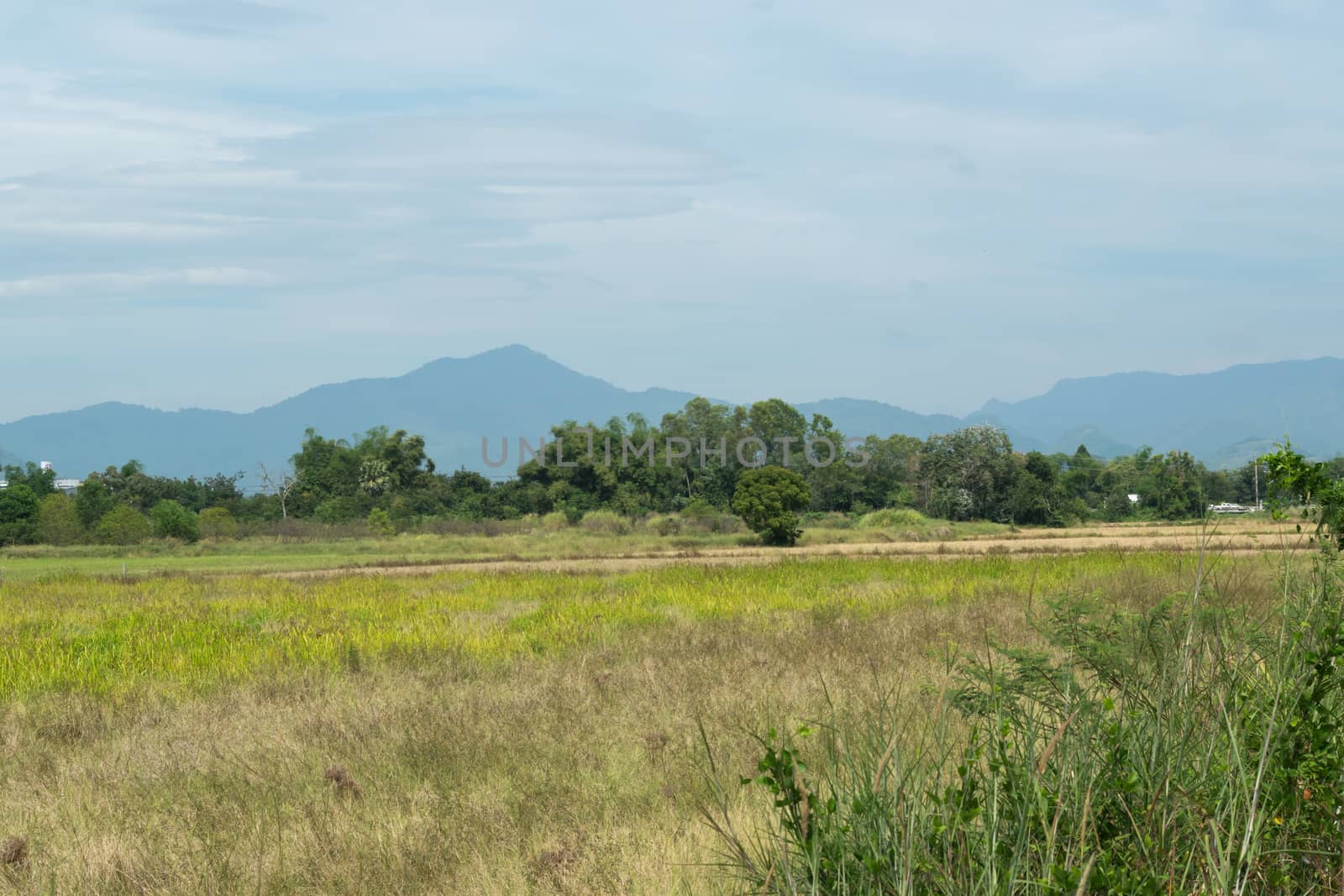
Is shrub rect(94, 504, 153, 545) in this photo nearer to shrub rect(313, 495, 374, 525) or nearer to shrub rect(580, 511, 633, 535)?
shrub rect(313, 495, 374, 525)

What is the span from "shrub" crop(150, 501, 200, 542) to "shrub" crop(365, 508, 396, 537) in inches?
373

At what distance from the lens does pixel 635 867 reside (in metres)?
4.91

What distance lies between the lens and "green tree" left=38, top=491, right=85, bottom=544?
58.4 meters

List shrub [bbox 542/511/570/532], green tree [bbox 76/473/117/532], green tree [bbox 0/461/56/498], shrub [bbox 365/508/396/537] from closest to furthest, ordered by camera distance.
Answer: shrub [bbox 365/508/396/537] → shrub [bbox 542/511/570/532] → green tree [bbox 76/473/117/532] → green tree [bbox 0/461/56/498]

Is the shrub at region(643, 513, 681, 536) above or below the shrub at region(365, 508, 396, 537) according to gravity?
below

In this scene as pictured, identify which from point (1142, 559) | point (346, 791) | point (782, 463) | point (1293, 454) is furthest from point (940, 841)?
point (782, 463)

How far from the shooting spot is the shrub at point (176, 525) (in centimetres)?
5694

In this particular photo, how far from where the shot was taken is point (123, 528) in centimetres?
5794

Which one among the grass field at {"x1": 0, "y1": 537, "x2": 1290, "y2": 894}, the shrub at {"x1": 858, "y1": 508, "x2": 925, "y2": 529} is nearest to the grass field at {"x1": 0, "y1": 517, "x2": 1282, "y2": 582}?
the shrub at {"x1": 858, "y1": 508, "x2": 925, "y2": 529}

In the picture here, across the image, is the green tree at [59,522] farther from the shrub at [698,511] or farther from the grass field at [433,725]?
the grass field at [433,725]

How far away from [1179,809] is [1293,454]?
6.32 ft

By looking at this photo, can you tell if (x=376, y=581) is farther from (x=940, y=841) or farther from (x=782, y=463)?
(x=782, y=463)

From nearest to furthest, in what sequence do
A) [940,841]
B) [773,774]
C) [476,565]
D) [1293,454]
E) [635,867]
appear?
[773,774]
[940,841]
[1293,454]
[635,867]
[476,565]

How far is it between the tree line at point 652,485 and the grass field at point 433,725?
45.9 m
